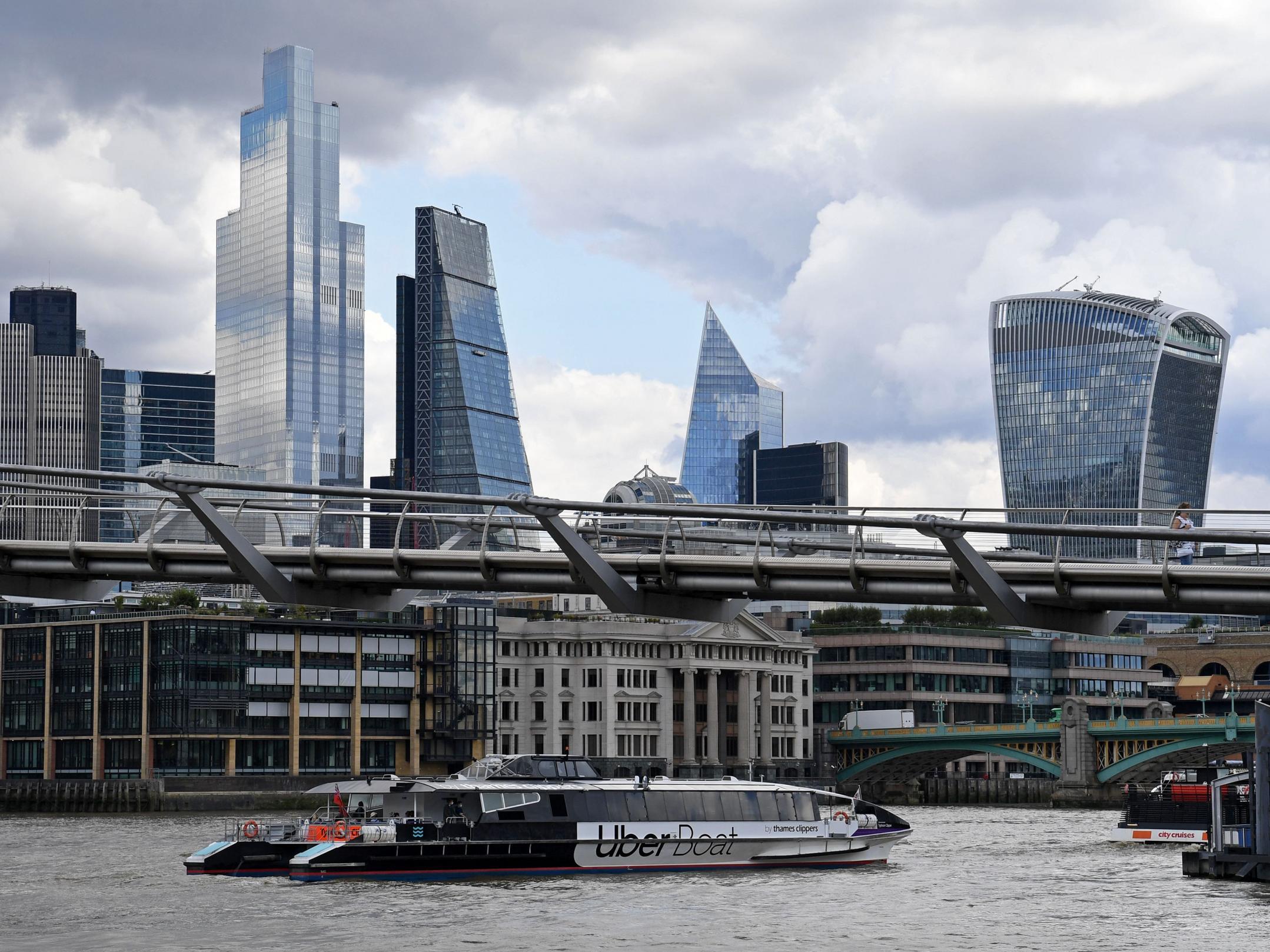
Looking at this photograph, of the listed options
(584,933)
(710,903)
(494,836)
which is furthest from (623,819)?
(584,933)

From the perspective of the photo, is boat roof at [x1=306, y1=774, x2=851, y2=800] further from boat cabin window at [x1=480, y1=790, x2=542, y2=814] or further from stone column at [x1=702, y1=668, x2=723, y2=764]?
stone column at [x1=702, y1=668, x2=723, y2=764]

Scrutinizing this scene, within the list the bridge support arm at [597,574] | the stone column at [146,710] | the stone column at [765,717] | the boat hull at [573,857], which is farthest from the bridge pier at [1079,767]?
the bridge support arm at [597,574]

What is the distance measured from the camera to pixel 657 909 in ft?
208

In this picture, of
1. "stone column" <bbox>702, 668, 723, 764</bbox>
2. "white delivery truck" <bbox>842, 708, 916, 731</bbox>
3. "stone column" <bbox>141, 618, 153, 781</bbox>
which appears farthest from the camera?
"stone column" <bbox>702, 668, 723, 764</bbox>

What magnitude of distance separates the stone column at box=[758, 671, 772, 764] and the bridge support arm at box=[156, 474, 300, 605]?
444 ft

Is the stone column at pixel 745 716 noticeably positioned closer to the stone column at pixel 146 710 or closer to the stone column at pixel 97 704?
the stone column at pixel 146 710

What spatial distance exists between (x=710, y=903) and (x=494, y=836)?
1275 cm

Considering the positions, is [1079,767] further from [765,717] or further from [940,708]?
[765,717]

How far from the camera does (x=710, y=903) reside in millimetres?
65375

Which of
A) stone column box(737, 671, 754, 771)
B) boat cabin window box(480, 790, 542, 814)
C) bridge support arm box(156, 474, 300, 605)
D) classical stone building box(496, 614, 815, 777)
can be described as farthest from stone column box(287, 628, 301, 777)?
bridge support arm box(156, 474, 300, 605)

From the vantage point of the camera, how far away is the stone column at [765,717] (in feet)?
602

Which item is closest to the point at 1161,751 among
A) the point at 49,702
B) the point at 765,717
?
the point at 765,717

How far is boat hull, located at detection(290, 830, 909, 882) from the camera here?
7312 centimetres

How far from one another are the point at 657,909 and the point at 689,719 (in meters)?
115
